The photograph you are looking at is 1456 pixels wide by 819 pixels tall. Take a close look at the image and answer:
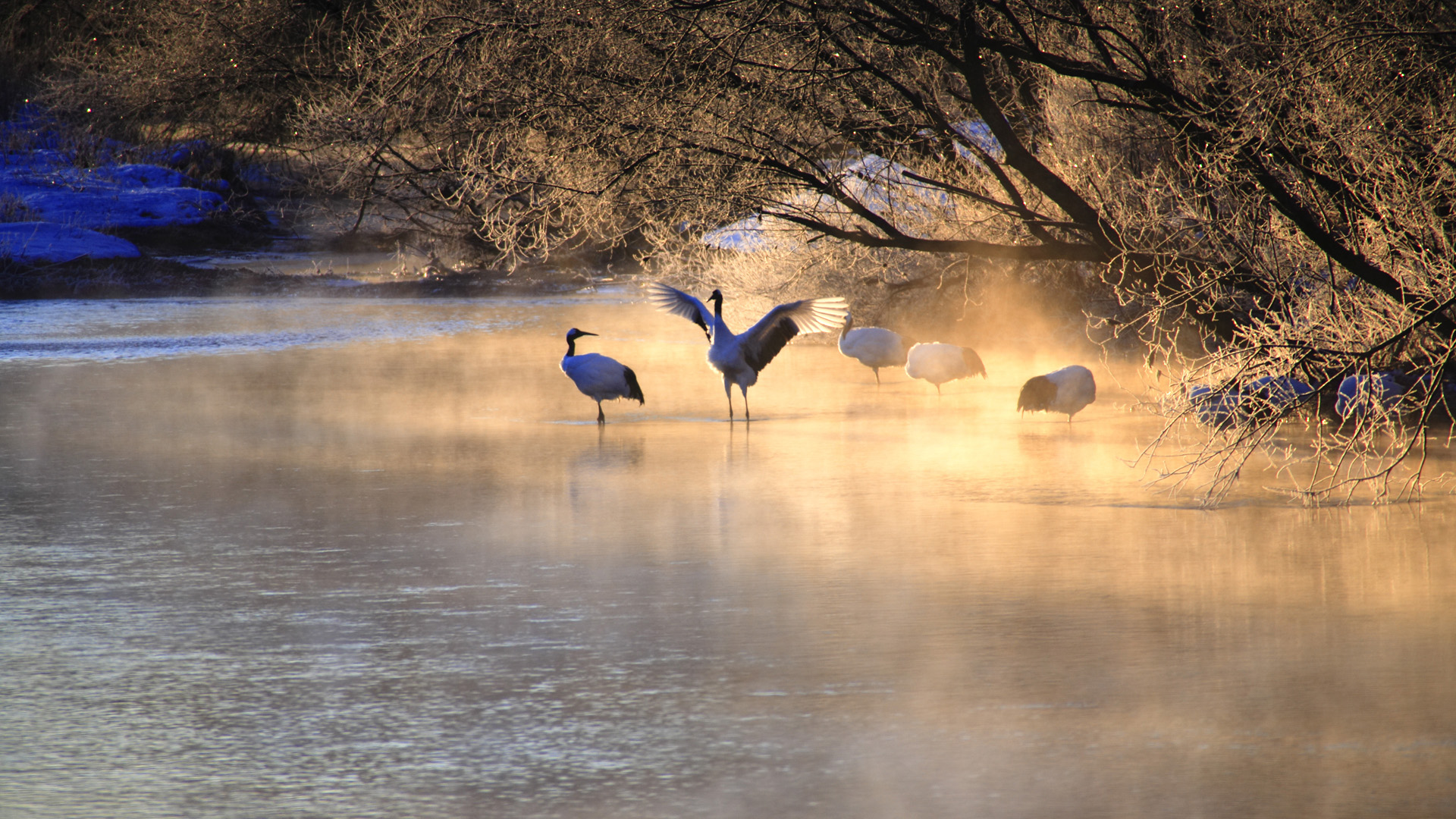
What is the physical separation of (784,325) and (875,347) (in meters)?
1.94

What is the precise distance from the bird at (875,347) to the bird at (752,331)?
1.58m

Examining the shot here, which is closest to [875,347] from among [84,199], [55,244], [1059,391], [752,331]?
[752,331]

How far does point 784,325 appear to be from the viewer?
11734 millimetres

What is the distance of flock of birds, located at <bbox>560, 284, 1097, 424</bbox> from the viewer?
10.7 meters

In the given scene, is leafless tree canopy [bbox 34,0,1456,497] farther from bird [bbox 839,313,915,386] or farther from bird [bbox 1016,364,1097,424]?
bird [bbox 839,313,915,386]

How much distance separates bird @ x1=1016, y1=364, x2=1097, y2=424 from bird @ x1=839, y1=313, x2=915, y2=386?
2.76 metres

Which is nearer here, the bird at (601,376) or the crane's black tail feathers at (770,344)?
the bird at (601,376)

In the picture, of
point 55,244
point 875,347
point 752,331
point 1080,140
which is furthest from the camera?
point 55,244

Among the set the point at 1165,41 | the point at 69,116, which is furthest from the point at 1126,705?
the point at 69,116

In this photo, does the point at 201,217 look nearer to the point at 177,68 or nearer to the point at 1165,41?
the point at 177,68

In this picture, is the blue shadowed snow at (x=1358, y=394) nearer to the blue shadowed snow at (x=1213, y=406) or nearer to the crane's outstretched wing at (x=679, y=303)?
the blue shadowed snow at (x=1213, y=406)

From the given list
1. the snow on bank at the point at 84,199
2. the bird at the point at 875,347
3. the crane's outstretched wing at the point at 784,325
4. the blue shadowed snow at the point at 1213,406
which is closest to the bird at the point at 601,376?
the crane's outstretched wing at the point at 784,325

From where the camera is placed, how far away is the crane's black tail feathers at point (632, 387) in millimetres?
10852

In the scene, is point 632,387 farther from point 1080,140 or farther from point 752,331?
point 1080,140
